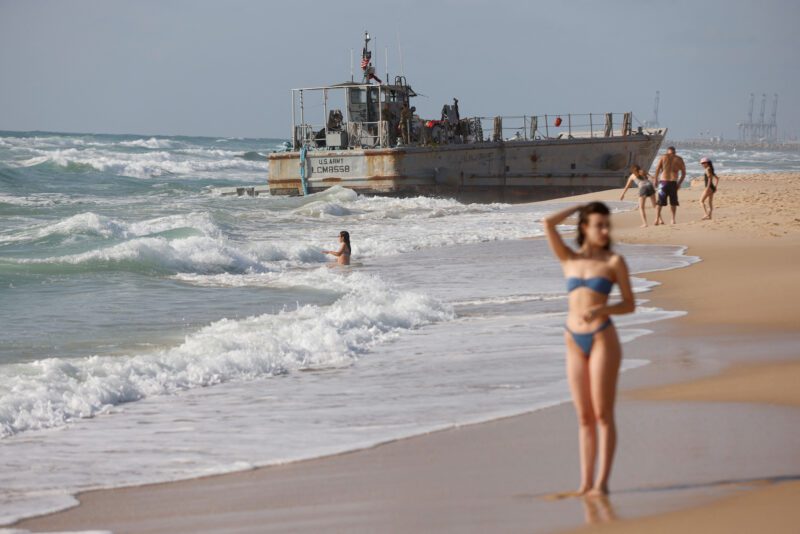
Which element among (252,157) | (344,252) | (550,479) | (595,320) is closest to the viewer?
(595,320)

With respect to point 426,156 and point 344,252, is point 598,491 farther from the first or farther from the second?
point 426,156

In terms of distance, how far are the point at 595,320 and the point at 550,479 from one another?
1.05 m

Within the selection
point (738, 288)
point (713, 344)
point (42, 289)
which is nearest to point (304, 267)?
point (42, 289)

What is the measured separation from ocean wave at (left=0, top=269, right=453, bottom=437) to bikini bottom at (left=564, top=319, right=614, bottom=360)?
4.14 m

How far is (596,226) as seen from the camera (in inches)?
193

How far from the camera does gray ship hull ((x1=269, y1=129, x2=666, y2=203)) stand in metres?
31.5

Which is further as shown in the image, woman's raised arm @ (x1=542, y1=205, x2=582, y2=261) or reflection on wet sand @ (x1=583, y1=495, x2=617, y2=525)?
woman's raised arm @ (x1=542, y1=205, x2=582, y2=261)

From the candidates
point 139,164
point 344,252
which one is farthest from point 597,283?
point 139,164

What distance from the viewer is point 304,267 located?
1930 centimetres

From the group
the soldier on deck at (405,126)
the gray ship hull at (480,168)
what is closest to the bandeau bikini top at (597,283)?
the gray ship hull at (480,168)

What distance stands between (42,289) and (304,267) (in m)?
5.20

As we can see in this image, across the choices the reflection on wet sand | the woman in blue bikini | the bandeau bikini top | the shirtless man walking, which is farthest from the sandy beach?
the shirtless man walking

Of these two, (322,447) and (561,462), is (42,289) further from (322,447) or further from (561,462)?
(561,462)

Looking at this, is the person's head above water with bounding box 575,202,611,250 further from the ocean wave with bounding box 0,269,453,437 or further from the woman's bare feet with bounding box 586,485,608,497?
the ocean wave with bounding box 0,269,453,437
